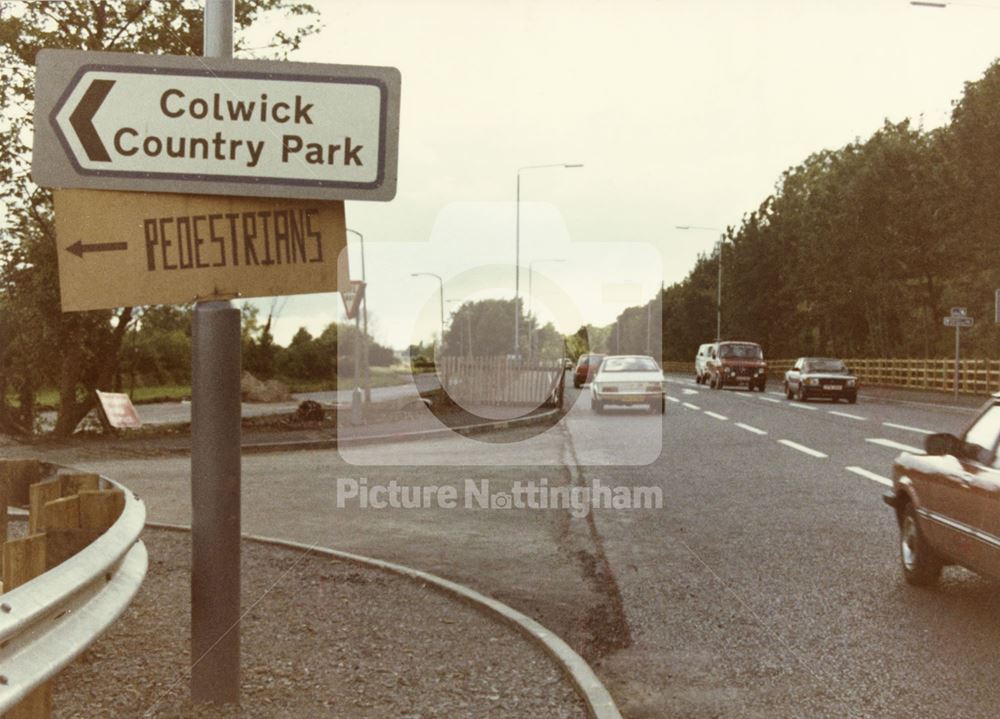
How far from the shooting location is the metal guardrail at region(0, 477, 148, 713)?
2.40m

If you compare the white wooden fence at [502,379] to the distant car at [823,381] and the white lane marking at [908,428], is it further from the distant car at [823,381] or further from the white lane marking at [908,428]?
the white lane marking at [908,428]

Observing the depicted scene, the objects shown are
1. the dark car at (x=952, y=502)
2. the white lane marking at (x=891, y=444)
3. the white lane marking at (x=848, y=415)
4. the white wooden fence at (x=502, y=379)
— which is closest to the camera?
the dark car at (x=952, y=502)

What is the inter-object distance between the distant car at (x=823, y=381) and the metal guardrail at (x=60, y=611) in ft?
103

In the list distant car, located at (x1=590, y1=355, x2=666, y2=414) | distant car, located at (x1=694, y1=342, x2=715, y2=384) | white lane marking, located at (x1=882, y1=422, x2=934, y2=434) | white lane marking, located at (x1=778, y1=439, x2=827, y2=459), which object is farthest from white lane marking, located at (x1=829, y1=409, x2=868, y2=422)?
distant car, located at (x1=694, y1=342, x2=715, y2=384)

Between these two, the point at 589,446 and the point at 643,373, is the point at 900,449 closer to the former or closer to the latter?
the point at 589,446

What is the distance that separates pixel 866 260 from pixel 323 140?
169ft

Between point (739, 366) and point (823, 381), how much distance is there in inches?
403

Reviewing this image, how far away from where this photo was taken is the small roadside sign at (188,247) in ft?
13.1

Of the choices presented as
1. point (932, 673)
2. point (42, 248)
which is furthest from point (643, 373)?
point (932, 673)

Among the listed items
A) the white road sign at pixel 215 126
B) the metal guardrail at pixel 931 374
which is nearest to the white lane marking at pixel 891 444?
the white road sign at pixel 215 126

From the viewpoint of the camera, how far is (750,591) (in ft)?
22.5

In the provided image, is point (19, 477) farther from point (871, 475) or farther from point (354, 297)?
point (354, 297)

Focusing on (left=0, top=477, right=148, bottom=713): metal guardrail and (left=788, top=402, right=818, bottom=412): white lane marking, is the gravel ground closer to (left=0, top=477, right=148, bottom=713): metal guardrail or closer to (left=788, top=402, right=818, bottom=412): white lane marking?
(left=0, top=477, right=148, bottom=713): metal guardrail

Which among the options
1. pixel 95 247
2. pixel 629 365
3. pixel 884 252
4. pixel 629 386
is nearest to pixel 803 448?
pixel 629 386
